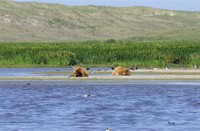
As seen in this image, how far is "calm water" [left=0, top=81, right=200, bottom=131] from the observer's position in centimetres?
2178

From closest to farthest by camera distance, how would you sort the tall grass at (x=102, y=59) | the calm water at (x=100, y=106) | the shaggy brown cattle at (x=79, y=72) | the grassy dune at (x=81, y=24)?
1. the calm water at (x=100, y=106)
2. the shaggy brown cattle at (x=79, y=72)
3. the tall grass at (x=102, y=59)
4. the grassy dune at (x=81, y=24)

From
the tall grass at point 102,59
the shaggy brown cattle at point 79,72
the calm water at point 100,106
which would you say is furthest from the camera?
the tall grass at point 102,59

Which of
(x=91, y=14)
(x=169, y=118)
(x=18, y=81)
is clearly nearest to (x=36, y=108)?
(x=169, y=118)

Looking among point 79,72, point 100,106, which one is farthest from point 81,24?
point 100,106

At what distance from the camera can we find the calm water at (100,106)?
21.8 meters

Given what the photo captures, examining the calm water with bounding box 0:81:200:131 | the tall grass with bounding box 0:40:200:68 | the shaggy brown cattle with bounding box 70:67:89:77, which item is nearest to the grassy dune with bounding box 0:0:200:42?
the tall grass with bounding box 0:40:200:68

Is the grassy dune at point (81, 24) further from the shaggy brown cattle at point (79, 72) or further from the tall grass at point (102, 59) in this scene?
the shaggy brown cattle at point (79, 72)

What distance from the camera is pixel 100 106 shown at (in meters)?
27.2

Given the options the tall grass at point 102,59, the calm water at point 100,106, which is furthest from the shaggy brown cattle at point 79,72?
the tall grass at point 102,59

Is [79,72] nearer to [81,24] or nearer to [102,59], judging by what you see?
[102,59]

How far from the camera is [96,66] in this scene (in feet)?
182

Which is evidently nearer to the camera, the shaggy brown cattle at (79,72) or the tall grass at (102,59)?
the shaggy brown cattle at (79,72)

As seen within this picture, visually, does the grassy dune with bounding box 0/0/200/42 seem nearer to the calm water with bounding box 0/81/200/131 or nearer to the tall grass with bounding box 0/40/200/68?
the tall grass with bounding box 0/40/200/68

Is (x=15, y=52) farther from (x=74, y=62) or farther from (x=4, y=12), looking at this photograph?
(x=4, y=12)
